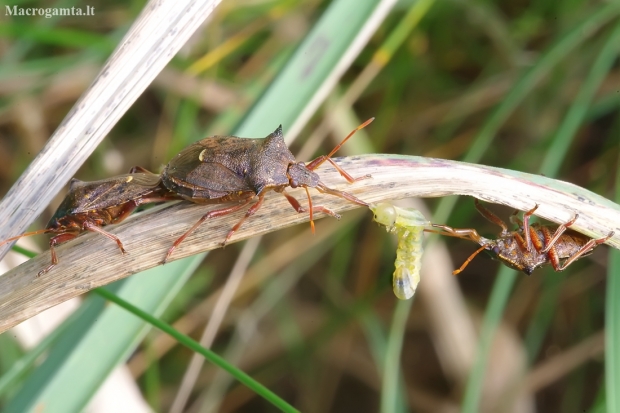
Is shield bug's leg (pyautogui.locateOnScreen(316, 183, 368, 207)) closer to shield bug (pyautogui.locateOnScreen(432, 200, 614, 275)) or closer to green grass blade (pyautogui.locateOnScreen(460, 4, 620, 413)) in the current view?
shield bug (pyautogui.locateOnScreen(432, 200, 614, 275))

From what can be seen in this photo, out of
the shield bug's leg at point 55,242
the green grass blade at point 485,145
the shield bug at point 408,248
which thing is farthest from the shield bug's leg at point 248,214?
the green grass blade at point 485,145

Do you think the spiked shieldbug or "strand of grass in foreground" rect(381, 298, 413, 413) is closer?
the spiked shieldbug

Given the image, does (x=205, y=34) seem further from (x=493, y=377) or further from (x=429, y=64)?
(x=493, y=377)

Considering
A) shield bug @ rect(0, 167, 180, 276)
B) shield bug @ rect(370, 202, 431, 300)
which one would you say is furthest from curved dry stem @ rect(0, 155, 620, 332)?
shield bug @ rect(0, 167, 180, 276)

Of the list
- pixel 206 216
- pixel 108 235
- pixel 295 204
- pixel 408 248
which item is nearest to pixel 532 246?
pixel 408 248

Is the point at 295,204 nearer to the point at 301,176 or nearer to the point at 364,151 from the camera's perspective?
the point at 301,176

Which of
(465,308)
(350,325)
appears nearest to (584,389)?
(465,308)

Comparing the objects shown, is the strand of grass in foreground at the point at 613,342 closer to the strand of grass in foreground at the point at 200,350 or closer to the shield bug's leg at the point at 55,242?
the strand of grass in foreground at the point at 200,350
